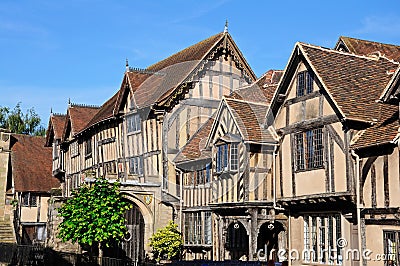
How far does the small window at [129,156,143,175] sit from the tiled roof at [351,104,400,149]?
1423 cm

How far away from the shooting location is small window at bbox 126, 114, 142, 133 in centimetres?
2875

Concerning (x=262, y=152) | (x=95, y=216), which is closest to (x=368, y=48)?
(x=262, y=152)

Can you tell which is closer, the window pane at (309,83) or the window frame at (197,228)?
the window pane at (309,83)

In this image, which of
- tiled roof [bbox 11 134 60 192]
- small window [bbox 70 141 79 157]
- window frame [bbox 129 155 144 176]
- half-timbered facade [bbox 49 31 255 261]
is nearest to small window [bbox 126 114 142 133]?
half-timbered facade [bbox 49 31 255 261]

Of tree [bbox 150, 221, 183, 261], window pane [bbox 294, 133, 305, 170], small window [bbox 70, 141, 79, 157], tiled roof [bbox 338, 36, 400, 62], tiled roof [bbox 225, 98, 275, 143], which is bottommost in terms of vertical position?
tree [bbox 150, 221, 183, 261]

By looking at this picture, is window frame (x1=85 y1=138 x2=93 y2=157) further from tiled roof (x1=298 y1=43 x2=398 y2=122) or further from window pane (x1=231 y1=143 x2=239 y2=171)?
tiled roof (x1=298 y1=43 x2=398 y2=122)

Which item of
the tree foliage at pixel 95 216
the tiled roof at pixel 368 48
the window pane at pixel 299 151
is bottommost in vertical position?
the tree foliage at pixel 95 216

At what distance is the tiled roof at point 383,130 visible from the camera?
15.1 meters

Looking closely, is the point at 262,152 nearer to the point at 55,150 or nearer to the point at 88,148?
the point at 88,148

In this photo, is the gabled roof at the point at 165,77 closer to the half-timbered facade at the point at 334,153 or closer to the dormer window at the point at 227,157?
the dormer window at the point at 227,157

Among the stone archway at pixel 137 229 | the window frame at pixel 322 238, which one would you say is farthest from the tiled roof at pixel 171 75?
the window frame at pixel 322 238

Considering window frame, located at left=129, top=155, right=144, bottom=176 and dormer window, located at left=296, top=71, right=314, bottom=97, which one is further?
window frame, located at left=129, top=155, right=144, bottom=176

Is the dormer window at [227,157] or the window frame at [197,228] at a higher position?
the dormer window at [227,157]

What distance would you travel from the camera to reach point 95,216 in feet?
76.3
